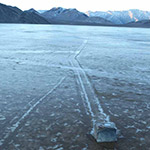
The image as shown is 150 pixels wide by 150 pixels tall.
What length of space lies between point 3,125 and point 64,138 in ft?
3.00

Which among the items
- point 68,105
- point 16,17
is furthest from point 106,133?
point 16,17

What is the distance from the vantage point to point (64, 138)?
106 inches

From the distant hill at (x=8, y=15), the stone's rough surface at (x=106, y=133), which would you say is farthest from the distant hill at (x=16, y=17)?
the stone's rough surface at (x=106, y=133)

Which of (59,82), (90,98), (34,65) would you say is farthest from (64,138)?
(34,65)

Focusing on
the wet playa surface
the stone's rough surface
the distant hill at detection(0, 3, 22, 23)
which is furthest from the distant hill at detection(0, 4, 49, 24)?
the stone's rough surface

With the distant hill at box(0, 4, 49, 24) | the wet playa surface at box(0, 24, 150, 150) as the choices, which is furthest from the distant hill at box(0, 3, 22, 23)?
the wet playa surface at box(0, 24, 150, 150)

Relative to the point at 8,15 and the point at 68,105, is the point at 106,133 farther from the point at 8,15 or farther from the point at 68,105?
Result: the point at 8,15

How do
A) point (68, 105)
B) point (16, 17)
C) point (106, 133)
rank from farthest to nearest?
point (16, 17) → point (68, 105) → point (106, 133)

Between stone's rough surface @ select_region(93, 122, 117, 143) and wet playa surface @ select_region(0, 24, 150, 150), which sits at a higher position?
stone's rough surface @ select_region(93, 122, 117, 143)

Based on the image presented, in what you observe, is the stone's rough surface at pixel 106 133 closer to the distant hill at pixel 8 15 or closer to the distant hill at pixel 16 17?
the distant hill at pixel 16 17

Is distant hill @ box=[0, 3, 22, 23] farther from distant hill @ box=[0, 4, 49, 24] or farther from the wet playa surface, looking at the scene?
the wet playa surface

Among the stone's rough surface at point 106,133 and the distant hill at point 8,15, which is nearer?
the stone's rough surface at point 106,133

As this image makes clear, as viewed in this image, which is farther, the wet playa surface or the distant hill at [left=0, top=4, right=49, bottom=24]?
the distant hill at [left=0, top=4, right=49, bottom=24]

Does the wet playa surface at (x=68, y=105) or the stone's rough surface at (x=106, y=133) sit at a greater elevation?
the stone's rough surface at (x=106, y=133)
